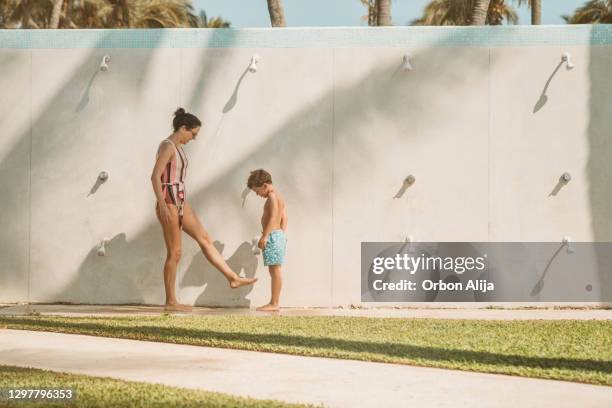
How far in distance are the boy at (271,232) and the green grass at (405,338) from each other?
38.1 inches

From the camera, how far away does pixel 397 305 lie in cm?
1023

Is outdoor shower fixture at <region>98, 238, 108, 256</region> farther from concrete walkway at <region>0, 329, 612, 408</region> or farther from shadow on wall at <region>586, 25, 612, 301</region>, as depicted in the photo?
shadow on wall at <region>586, 25, 612, 301</region>

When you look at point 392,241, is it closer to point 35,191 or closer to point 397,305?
point 397,305

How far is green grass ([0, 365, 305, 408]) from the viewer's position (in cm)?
461

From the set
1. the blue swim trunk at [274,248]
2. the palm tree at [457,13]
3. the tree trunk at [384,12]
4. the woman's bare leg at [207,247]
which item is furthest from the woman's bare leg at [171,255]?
the palm tree at [457,13]

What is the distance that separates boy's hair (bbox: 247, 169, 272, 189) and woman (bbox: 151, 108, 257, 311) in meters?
0.70

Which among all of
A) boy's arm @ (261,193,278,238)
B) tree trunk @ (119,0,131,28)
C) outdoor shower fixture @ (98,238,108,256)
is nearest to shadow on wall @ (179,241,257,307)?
boy's arm @ (261,193,278,238)

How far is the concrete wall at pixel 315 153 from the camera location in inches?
401

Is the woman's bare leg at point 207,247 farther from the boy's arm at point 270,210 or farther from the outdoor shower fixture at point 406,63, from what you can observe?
the outdoor shower fixture at point 406,63

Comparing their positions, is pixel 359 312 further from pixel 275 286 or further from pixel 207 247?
pixel 207 247

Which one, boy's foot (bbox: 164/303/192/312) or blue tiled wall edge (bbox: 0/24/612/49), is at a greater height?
blue tiled wall edge (bbox: 0/24/612/49)

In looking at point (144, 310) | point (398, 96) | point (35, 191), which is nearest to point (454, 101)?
point (398, 96)

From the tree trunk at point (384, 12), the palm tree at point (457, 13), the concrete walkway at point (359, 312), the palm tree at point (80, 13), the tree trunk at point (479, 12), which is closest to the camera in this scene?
the concrete walkway at point (359, 312)

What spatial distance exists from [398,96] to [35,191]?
4.11 m
